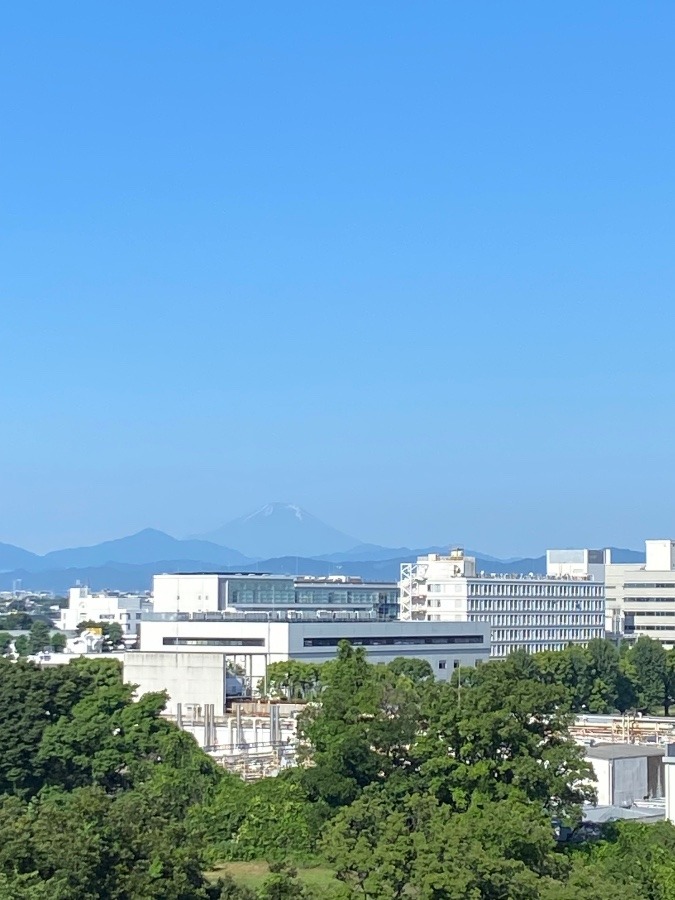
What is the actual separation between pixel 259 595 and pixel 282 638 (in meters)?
14.7

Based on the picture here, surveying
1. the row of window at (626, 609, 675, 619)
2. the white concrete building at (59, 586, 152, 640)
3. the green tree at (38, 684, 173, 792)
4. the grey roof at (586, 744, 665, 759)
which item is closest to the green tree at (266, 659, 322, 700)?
the grey roof at (586, 744, 665, 759)

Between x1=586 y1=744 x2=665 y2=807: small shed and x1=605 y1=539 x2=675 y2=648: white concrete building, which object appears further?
x1=605 y1=539 x2=675 y2=648: white concrete building

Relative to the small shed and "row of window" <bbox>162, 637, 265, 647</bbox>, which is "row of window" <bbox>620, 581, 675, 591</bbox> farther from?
the small shed

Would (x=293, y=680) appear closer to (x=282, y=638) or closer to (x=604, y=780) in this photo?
(x=282, y=638)

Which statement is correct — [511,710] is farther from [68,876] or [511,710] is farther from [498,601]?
[498,601]

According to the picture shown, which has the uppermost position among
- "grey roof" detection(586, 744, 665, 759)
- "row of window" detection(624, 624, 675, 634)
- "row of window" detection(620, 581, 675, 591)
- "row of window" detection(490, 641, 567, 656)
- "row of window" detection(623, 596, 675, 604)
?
"row of window" detection(620, 581, 675, 591)

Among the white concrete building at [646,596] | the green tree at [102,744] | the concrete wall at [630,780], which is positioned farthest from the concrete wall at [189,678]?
the white concrete building at [646,596]

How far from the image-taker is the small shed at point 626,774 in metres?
34.4

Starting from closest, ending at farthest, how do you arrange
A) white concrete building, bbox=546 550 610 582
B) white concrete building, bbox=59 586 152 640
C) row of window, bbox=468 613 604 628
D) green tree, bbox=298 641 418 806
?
green tree, bbox=298 641 418 806
row of window, bbox=468 613 604 628
white concrete building, bbox=546 550 610 582
white concrete building, bbox=59 586 152 640

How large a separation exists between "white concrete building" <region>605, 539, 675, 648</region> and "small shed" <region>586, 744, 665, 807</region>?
5635 cm

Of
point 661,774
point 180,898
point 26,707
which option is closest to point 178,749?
point 26,707

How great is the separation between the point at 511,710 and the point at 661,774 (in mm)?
8997

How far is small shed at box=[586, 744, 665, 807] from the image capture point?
34375 millimetres

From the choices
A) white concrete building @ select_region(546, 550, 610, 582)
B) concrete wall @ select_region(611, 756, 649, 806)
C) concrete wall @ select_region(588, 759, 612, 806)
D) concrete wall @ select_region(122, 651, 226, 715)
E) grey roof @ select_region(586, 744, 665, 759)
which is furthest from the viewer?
white concrete building @ select_region(546, 550, 610, 582)
